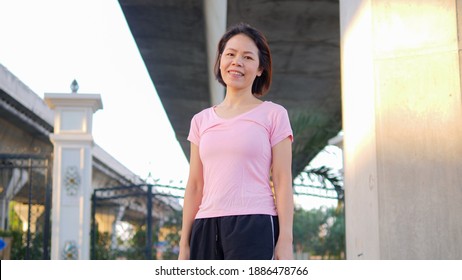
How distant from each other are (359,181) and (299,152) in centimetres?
785

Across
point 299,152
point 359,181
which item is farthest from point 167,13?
point 359,181

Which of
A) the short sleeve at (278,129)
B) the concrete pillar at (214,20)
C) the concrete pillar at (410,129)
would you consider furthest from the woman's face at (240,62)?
the concrete pillar at (214,20)

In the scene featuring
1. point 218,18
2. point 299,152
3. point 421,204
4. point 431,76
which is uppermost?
point 218,18

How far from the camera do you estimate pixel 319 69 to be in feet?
39.3

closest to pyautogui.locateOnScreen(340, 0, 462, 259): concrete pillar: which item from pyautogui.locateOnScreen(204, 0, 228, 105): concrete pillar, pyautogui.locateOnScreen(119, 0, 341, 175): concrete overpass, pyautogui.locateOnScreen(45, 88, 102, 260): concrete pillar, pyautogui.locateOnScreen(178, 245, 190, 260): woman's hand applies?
pyautogui.locateOnScreen(178, 245, 190, 260): woman's hand

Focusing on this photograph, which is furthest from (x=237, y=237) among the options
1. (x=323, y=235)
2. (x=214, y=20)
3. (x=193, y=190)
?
(x=323, y=235)

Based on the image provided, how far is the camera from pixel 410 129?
3.17m

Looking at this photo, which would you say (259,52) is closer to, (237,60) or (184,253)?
(237,60)

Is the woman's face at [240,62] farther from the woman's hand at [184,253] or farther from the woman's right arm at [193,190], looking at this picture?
the woman's hand at [184,253]

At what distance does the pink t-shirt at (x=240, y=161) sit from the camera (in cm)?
199

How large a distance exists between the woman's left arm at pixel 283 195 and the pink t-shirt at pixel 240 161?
2cm

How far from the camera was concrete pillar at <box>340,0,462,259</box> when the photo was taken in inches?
121

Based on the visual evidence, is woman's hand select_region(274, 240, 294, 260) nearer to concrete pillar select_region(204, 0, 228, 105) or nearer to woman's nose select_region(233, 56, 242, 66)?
woman's nose select_region(233, 56, 242, 66)
